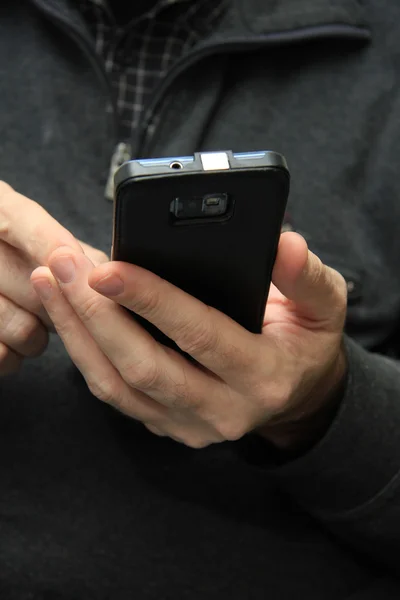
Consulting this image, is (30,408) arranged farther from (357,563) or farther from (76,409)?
(357,563)

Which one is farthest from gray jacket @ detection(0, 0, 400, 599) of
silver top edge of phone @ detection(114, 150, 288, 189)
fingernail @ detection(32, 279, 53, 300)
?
silver top edge of phone @ detection(114, 150, 288, 189)

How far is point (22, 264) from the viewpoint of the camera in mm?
528

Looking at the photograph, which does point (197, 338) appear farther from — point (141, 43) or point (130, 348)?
point (141, 43)

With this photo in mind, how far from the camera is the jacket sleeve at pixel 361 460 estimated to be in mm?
598

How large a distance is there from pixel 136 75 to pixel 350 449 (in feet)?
1.49

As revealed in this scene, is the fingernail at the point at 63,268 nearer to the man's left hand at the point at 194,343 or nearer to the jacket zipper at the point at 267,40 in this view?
the man's left hand at the point at 194,343

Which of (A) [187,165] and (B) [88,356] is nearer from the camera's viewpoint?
(A) [187,165]

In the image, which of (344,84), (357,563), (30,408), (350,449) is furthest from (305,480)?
(344,84)

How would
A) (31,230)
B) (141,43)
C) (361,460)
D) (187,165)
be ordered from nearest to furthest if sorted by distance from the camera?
(187,165), (31,230), (361,460), (141,43)

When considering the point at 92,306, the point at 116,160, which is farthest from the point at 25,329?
the point at 116,160

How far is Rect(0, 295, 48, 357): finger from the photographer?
54 cm

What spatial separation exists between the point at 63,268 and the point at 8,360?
177 millimetres

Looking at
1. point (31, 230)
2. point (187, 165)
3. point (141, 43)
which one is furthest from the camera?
point (141, 43)

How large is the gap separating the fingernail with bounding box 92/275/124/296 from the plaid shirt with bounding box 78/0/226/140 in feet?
1.12
